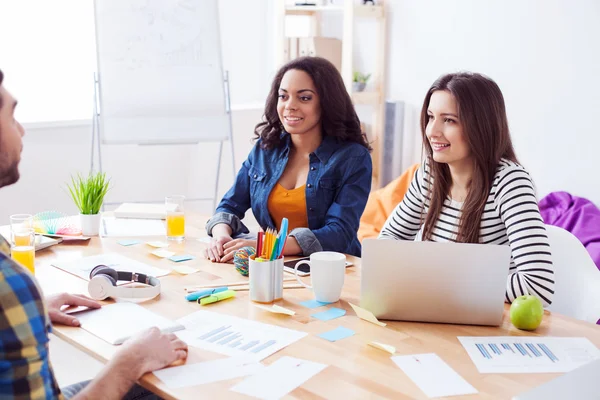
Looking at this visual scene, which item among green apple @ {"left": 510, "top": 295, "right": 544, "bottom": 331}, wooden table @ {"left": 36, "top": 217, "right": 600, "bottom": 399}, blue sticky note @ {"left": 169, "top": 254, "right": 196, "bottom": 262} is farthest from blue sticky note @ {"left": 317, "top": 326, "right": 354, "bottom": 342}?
blue sticky note @ {"left": 169, "top": 254, "right": 196, "bottom": 262}

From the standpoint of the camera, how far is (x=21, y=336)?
104cm

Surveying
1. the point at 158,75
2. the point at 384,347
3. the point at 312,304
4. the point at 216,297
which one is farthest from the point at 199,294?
the point at 158,75

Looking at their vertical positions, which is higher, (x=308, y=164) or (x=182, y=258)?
(x=308, y=164)

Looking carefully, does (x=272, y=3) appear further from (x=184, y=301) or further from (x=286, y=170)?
(x=184, y=301)

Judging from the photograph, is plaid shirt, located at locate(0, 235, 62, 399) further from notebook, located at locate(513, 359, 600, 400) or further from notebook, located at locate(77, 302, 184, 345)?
notebook, located at locate(513, 359, 600, 400)

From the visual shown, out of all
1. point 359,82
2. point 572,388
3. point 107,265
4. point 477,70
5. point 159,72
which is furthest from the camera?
point 359,82

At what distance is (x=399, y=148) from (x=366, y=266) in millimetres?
2849

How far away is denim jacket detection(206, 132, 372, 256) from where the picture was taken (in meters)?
2.19

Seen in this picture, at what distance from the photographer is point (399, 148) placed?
4273 millimetres

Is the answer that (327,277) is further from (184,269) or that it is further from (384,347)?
(184,269)

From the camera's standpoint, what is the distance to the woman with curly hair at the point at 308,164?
2244mm

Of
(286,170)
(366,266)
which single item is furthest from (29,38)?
(366,266)

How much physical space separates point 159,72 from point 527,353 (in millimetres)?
2634

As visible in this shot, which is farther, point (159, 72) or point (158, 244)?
point (159, 72)
